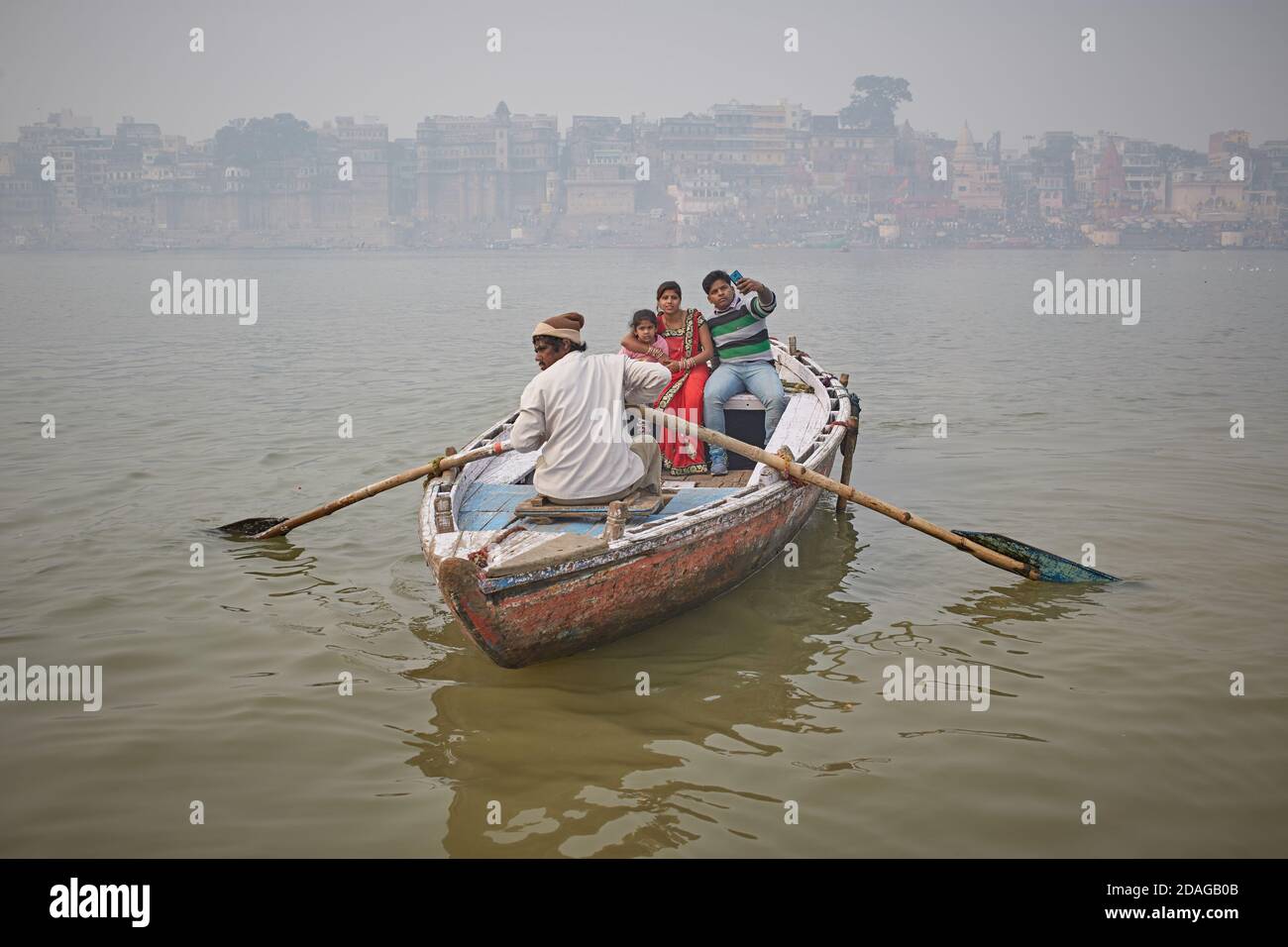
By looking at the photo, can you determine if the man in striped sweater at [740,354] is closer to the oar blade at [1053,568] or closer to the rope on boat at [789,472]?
the rope on boat at [789,472]

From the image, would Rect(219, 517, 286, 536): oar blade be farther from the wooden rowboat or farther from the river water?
the wooden rowboat

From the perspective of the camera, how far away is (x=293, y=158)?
154m

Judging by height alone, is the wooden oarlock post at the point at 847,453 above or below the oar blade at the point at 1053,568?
above

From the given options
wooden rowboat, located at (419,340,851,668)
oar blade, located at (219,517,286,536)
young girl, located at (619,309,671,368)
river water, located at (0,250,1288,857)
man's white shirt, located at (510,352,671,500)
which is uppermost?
young girl, located at (619,309,671,368)

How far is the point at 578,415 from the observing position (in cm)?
567

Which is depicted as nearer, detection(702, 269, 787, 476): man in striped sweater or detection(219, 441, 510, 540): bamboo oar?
detection(219, 441, 510, 540): bamboo oar

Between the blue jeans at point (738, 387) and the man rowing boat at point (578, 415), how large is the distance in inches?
72.9

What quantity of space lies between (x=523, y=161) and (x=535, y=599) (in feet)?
491

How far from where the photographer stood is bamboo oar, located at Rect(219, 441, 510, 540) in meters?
6.55

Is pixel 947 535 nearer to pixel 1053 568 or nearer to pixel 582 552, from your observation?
pixel 1053 568

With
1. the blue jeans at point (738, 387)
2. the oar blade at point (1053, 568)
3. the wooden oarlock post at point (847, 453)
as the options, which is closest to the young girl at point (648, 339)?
the blue jeans at point (738, 387)

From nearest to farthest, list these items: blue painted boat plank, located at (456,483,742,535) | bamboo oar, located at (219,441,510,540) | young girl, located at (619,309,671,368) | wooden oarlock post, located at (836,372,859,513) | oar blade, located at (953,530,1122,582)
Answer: blue painted boat plank, located at (456,483,742,535), bamboo oar, located at (219,441,510,540), oar blade, located at (953,530,1122,582), young girl, located at (619,309,671,368), wooden oarlock post, located at (836,372,859,513)

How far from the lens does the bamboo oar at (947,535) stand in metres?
6.43

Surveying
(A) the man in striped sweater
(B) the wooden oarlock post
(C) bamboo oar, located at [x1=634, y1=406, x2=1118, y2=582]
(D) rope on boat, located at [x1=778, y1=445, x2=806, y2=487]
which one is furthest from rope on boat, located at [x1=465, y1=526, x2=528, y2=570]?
(B) the wooden oarlock post
